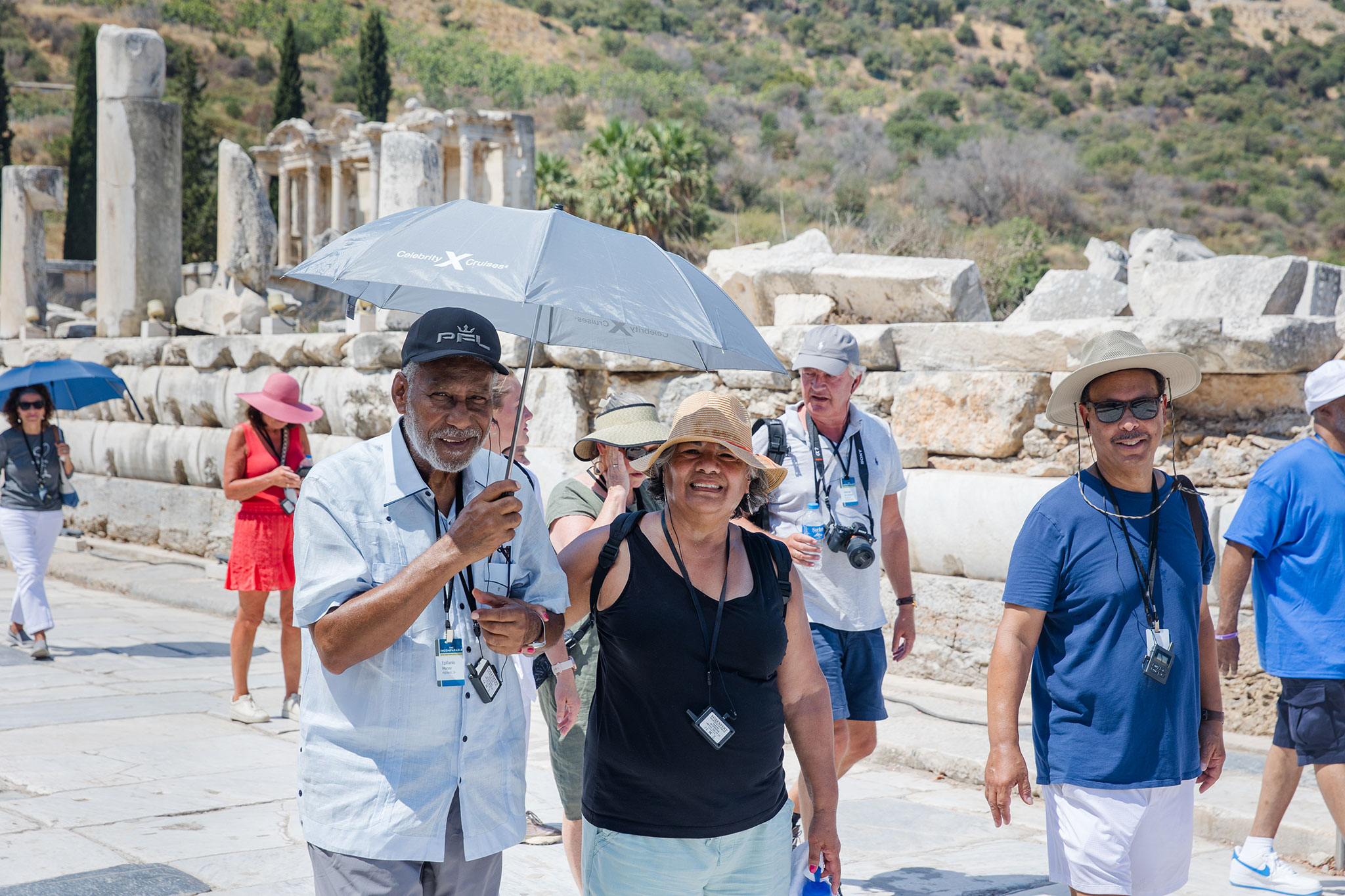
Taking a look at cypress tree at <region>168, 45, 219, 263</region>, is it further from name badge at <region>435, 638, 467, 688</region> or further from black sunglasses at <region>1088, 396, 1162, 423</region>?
name badge at <region>435, 638, 467, 688</region>

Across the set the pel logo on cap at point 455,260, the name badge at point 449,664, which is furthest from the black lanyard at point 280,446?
the name badge at point 449,664

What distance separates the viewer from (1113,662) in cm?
292

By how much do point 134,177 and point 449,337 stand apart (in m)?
13.1

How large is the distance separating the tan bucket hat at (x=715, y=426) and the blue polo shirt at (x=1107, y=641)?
2.65 ft

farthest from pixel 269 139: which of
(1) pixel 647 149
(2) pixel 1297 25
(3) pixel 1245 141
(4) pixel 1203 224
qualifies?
(2) pixel 1297 25

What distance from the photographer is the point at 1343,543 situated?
13.5 ft

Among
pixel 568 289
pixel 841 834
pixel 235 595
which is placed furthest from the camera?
pixel 235 595

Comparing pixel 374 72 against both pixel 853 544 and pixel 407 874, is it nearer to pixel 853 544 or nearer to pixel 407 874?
pixel 853 544

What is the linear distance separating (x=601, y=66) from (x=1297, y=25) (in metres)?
43.2

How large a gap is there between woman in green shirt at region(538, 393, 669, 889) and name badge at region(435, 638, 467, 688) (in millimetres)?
1044

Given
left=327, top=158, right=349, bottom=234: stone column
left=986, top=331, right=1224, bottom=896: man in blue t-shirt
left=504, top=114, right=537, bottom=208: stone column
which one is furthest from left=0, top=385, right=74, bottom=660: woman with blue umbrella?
left=327, top=158, right=349, bottom=234: stone column

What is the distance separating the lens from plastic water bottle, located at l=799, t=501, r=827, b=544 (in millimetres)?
4422

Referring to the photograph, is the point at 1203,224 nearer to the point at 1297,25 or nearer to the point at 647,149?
Result: the point at 647,149

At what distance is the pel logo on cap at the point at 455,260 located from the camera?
9.06 ft
